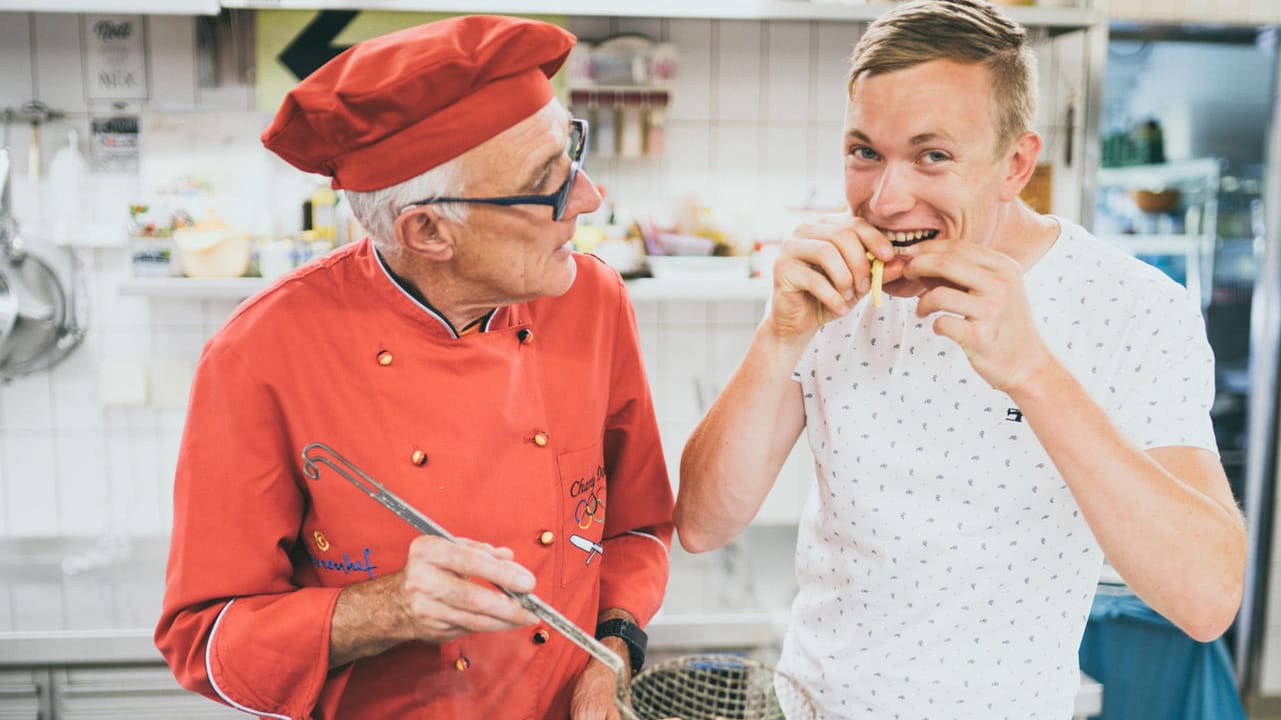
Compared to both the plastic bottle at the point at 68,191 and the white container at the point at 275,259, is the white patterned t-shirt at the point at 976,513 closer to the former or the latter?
the white container at the point at 275,259

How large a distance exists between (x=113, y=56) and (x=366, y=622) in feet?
7.72

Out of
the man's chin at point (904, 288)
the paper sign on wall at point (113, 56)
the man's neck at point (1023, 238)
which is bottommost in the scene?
the man's chin at point (904, 288)

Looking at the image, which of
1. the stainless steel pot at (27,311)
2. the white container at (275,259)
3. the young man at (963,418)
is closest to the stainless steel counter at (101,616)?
the stainless steel pot at (27,311)

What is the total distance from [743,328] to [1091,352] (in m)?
1.88

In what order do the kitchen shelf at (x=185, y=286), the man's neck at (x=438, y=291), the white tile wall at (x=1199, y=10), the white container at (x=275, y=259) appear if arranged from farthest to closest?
the white tile wall at (x=1199, y=10) < the white container at (x=275, y=259) < the kitchen shelf at (x=185, y=286) < the man's neck at (x=438, y=291)

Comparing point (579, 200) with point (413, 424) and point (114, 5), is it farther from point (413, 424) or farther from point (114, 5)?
point (114, 5)

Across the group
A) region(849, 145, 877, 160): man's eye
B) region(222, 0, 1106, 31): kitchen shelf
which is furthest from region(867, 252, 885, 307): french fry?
region(222, 0, 1106, 31): kitchen shelf

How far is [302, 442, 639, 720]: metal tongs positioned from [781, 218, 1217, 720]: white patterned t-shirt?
36 centimetres

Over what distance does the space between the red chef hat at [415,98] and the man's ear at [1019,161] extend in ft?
1.82

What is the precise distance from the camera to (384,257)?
124cm

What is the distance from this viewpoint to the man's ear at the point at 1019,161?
1.13 metres

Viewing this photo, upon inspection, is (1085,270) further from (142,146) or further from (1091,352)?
(142,146)

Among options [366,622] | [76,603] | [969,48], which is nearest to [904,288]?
[969,48]

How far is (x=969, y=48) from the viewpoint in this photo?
3.54 feet
